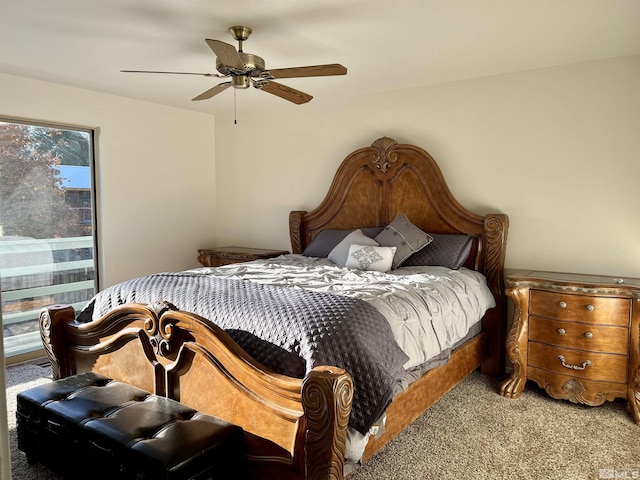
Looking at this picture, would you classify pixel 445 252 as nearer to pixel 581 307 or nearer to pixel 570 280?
pixel 570 280

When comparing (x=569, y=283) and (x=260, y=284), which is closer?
(x=260, y=284)

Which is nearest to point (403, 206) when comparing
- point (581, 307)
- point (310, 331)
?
point (581, 307)

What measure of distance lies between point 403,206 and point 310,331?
242 cm

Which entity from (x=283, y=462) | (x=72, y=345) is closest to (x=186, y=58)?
(x=72, y=345)

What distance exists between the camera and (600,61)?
3.39m

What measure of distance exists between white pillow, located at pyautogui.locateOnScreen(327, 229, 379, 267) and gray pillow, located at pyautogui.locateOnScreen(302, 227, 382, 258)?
7.6 inches

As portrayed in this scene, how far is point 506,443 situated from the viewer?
8.45 feet

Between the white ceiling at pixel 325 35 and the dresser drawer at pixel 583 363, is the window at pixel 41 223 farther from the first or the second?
the dresser drawer at pixel 583 363

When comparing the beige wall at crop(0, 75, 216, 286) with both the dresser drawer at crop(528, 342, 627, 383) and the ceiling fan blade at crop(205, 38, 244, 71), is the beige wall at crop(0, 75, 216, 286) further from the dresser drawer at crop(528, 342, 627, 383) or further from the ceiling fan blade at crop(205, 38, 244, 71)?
the dresser drawer at crop(528, 342, 627, 383)

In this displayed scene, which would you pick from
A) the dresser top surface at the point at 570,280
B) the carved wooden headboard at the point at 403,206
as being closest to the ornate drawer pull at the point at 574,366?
the dresser top surface at the point at 570,280

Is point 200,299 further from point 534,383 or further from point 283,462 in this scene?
point 534,383

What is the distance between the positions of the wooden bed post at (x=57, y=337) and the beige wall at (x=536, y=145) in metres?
2.57

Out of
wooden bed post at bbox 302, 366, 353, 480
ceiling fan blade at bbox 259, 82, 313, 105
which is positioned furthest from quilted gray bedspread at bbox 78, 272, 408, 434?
ceiling fan blade at bbox 259, 82, 313, 105

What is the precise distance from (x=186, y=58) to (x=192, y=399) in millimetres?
2345
